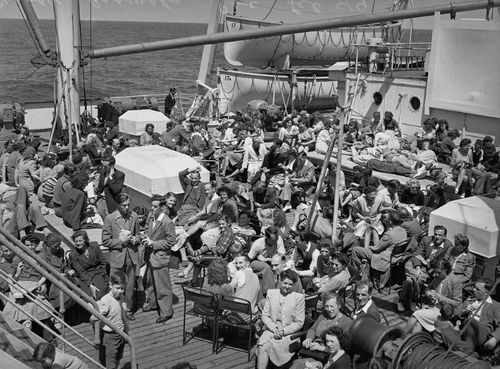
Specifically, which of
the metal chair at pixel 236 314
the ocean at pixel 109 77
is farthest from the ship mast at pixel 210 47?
the ocean at pixel 109 77

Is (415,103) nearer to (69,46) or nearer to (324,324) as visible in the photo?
(69,46)

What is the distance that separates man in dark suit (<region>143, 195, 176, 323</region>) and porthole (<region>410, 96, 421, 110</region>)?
555 inches

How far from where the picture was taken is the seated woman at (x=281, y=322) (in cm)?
764

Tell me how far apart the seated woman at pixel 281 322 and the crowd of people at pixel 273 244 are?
0.04 ft

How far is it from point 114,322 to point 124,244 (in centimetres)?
199

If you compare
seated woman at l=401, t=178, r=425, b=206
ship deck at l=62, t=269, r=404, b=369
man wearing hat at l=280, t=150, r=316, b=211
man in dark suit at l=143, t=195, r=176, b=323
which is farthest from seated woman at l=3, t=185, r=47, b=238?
seated woman at l=401, t=178, r=425, b=206

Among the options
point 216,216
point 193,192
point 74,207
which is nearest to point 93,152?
point 193,192

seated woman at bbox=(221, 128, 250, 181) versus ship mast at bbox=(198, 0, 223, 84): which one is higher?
ship mast at bbox=(198, 0, 223, 84)

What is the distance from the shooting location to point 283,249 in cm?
969

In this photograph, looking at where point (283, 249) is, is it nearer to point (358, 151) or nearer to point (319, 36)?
point (358, 151)

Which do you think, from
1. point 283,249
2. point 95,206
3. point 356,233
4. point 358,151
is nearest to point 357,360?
point 283,249

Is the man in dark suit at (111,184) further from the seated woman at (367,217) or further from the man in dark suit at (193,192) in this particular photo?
the seated woman at (367,217)

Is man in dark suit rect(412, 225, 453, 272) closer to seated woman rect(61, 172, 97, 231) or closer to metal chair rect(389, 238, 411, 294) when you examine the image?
metal chair rect(389, 238, 411, 294)

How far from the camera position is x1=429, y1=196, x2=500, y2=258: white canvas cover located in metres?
10.3
